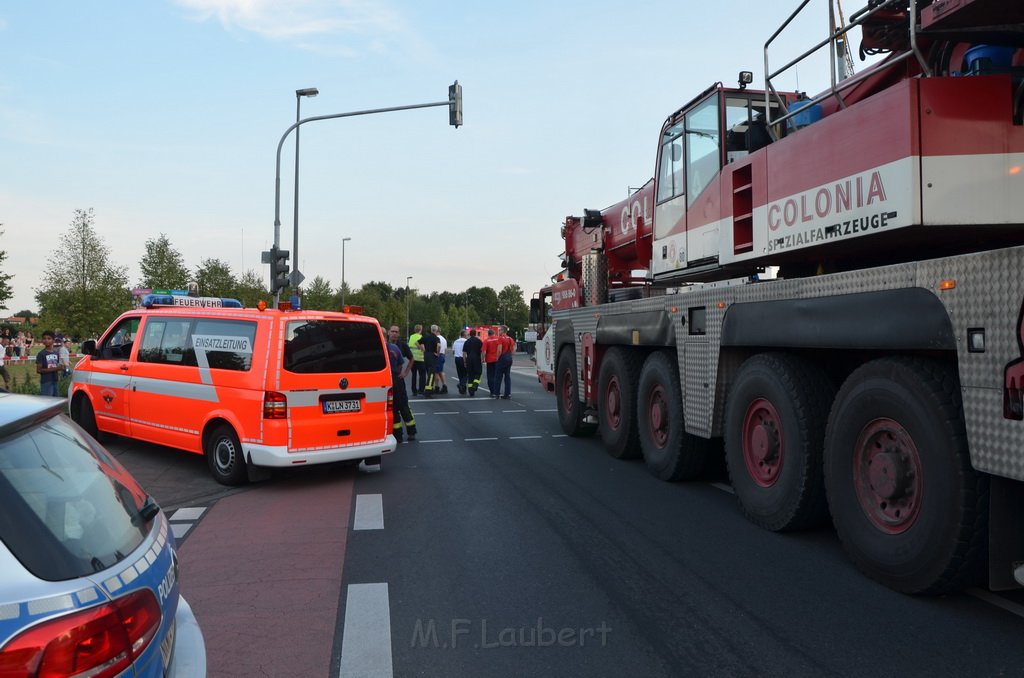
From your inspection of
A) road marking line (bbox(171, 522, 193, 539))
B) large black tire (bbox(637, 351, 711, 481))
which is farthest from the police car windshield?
large black tire (bbox(637, 351, 711, 481))

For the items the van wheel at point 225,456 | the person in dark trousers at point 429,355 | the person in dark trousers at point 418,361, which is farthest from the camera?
the person in dark trousers at point 429,355

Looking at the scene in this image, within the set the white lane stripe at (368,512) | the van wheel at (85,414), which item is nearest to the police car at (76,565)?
the white lane stripe at (368,512)

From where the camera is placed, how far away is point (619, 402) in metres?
9.23

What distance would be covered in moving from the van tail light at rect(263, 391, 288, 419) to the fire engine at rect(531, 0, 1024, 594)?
378 cm

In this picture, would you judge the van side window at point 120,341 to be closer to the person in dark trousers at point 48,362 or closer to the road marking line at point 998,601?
the person in dark trousers at point 48,362

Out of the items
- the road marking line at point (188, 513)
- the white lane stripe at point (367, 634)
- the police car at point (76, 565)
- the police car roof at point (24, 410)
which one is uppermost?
the police car roof at point (24, 410)

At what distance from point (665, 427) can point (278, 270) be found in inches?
494

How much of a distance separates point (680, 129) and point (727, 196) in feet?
5.42

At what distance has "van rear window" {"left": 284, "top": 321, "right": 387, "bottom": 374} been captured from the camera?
7.83 metres

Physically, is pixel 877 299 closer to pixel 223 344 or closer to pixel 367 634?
pixel 367 634

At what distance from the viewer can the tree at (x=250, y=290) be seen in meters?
44.1

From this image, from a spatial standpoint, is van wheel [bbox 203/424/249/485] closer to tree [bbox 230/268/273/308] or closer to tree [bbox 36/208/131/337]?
tree [bbox 36/208/131/337]

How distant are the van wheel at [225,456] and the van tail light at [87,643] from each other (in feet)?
20.2

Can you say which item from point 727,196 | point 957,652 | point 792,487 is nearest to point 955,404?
point 957,652
